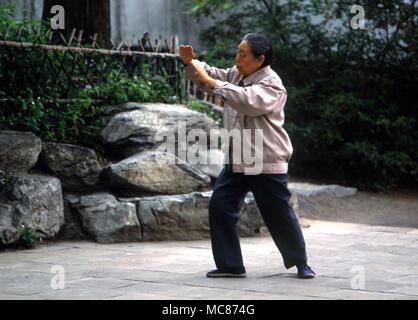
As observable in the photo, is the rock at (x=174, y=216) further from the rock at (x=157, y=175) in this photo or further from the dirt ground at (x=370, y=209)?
the dirt ground at (x=370, y=209)

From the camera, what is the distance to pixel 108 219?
27.6ft

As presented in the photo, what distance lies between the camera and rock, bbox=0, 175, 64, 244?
26.2 feet

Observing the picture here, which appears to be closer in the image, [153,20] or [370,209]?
[370,209]

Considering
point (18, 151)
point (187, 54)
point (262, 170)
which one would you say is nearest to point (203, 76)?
point (187, 54)

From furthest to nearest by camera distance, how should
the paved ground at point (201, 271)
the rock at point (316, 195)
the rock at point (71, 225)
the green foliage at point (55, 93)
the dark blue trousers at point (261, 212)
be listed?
the rock at point (316, 195)
the green foliage at point (55, 93)
the rock at point (71, 225)
the dark blue trousers at point (261, 212)
the paved ground at point (201, 271)

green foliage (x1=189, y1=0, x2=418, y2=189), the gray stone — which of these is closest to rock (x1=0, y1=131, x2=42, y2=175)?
the gray stone

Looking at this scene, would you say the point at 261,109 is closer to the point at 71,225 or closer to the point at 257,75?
the point at 257,75

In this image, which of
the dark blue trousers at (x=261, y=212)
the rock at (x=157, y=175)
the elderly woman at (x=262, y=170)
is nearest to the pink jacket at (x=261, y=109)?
the elderly woman at (x=262, y=170)

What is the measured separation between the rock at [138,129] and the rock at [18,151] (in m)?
0.89

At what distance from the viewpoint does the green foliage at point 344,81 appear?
13.1 meters

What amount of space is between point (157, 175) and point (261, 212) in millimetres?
2404

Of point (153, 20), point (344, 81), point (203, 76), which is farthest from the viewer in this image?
point (153, 20)
